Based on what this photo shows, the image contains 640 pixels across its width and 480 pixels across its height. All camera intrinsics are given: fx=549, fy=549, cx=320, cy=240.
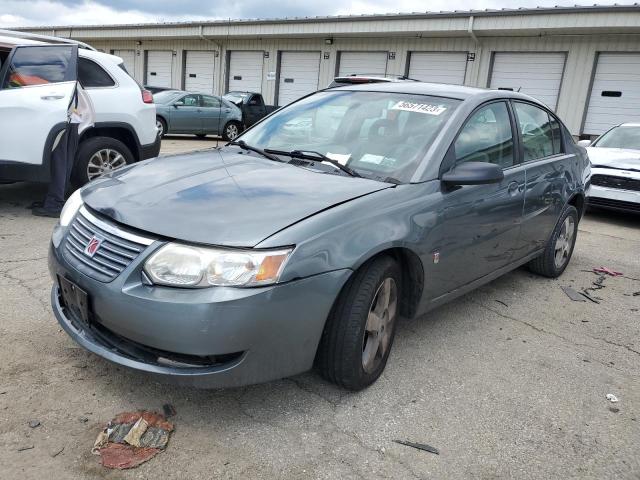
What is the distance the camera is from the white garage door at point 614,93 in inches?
596

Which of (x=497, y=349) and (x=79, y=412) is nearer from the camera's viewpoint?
(x=79, y=412)

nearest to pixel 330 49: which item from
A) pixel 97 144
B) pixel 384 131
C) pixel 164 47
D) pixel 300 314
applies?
pixel 164 47

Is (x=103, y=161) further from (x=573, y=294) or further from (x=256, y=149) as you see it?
(x=573, y=294)

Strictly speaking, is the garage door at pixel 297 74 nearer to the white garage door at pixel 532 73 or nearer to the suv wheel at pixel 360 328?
the white garage door at pixel 532 73

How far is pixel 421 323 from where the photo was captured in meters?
3.74

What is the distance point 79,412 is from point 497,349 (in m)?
2.42

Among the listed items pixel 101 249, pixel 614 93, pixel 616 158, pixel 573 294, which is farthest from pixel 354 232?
pixel 614 93

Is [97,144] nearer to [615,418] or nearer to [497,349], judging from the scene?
[497,349]

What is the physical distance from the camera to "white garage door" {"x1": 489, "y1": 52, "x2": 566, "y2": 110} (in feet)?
53.8

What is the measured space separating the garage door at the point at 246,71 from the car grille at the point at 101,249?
71.3 feet

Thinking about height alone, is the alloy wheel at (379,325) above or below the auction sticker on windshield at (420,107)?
below

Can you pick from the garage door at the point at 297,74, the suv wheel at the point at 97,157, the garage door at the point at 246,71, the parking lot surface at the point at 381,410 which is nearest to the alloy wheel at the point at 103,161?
the suv wheel at the point at 97,157

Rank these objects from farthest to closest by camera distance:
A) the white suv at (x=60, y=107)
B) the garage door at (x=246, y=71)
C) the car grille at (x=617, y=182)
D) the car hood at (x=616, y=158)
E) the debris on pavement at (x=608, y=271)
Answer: the garage door at (x=246, y=71) → the car hood at (x=616, y=158) → the car grille at (x=617, y=182) → the white suv at (x=60, y=107) → the debris on pavement at (x=608, y=271)

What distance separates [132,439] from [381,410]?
114 cm
